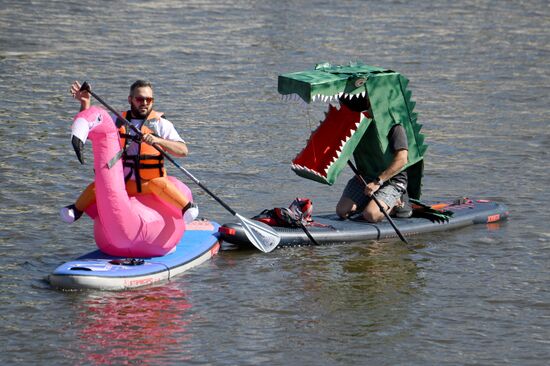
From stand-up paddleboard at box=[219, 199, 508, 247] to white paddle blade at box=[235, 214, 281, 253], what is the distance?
21 centimetres

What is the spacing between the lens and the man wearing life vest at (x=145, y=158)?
35.0 ft

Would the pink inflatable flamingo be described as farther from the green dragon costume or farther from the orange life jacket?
the green dragon costume

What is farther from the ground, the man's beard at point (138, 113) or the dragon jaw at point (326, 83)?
the dragon jaw at point (326, 83)

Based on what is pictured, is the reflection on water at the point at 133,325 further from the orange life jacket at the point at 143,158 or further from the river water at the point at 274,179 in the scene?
the orange life jacket at the point at 143,158

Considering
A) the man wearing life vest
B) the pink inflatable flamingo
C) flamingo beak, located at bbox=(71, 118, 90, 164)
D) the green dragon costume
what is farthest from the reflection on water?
the green dragon costume

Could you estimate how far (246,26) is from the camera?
2519 centimetres

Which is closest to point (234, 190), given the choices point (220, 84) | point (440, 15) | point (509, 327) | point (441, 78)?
point (509, 327)

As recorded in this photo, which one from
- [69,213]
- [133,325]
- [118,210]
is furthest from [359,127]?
[133,325]

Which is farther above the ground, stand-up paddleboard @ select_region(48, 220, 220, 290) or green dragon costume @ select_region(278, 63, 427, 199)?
green dragon costume @ select_region(278, 63, 427, 199)

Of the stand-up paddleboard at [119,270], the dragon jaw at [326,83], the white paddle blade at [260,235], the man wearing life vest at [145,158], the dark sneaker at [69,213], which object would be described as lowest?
the stand-up paddleboard at [119,270]

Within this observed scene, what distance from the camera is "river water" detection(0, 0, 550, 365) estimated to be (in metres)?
9.66

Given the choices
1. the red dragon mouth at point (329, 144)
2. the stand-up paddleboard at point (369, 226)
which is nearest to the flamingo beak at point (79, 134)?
the stand-up paddleboard at point (369, 226)

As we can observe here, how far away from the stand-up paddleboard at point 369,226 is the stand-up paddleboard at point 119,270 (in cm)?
82

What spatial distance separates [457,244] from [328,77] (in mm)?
2202
